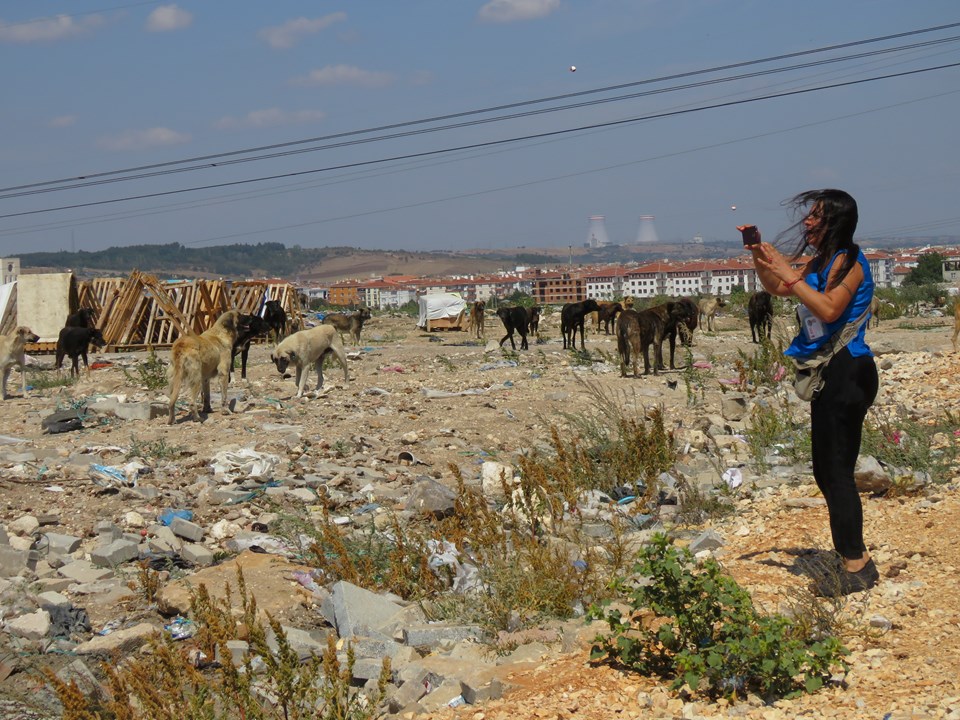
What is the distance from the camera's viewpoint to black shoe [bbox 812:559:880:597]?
4.59 m

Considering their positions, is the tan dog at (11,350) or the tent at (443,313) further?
the tent at (443,313)

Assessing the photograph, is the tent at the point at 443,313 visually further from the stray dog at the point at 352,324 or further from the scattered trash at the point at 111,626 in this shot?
the scattered trash at the point at 111,626

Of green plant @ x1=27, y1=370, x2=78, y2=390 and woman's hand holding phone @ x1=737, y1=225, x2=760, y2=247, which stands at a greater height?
woman's hand holding phone @ x1=737, y1=225, x2=760, y2=247

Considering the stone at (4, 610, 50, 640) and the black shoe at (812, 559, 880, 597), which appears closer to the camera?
the black shoe at (812, 559, 880, 597)

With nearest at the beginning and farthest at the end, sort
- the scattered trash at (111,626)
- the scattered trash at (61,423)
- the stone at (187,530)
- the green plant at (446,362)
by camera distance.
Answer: the scattered trash at (111,626) < the stone at (187,530) < the scattered trash at (61,423) < the green plant at (446,362)

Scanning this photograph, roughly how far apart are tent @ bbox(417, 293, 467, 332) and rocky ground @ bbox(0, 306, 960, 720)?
56.0ft

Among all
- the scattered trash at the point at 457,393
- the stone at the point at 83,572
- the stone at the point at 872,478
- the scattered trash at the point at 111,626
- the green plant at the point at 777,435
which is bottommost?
the scattered trash at the point at 111,626

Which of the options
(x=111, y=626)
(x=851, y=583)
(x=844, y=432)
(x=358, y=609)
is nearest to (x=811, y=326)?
(x=844, y=432)

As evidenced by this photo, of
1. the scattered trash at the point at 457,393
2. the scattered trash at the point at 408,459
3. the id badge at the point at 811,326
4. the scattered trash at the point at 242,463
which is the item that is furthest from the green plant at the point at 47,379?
the id badge at the point at 811,326

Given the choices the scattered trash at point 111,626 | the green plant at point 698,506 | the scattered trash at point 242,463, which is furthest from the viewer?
the scattered trash at point 242,463

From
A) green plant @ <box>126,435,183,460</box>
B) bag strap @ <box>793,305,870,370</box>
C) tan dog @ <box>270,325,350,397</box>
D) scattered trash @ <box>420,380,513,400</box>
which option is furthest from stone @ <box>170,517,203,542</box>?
tan dog @ <box>270,325,350,397</box>

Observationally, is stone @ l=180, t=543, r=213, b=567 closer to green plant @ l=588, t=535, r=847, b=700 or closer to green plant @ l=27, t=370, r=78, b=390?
green plant @ l=588, t=535, r=847, b=700

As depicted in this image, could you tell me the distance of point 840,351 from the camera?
4.55 m

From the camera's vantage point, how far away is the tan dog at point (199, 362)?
12312 millimetres
